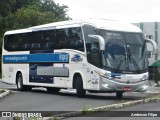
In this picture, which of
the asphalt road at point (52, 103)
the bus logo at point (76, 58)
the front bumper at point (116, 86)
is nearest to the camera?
the asphalt road at point (52, 103)

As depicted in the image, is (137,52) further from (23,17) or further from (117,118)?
(23,17)

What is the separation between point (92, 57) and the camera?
21.0 metres

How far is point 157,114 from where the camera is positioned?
14070mm

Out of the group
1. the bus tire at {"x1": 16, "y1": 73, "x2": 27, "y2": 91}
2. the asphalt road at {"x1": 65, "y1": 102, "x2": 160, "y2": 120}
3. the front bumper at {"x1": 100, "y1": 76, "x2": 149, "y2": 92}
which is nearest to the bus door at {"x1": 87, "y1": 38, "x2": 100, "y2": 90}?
the front bumper at {"x1": 100, "y1": 76, "x2": 149, "y2": 92}

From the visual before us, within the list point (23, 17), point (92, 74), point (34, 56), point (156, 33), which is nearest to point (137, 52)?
point (92, 74)

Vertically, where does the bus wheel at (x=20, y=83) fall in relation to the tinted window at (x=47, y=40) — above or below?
below

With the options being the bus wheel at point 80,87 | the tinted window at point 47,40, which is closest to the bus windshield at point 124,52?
the tinted window at point 47,40

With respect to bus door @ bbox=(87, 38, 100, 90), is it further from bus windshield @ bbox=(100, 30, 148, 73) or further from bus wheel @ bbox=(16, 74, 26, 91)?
bus wheel @ bbox=(16, 74, 26, 91)

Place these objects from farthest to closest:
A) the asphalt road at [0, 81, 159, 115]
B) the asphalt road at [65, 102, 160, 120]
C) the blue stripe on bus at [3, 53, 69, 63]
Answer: the blue stripe on bus at [3, 53, 69, 63] → the asphalt road at [0, 81, 159, 115] → the asphalt road at [65, 102, 160, 120]

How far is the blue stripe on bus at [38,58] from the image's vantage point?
23023 mm

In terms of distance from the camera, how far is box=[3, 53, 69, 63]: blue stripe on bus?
906 inches

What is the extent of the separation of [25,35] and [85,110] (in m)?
13.3

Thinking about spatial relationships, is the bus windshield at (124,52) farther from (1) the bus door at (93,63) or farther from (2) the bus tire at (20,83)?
(2) the bus tire at (20,83)

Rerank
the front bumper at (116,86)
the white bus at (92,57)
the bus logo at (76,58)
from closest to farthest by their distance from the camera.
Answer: the front bumper at (116,86) → the white bus at (92,57) → the bus logo at (76,58)
